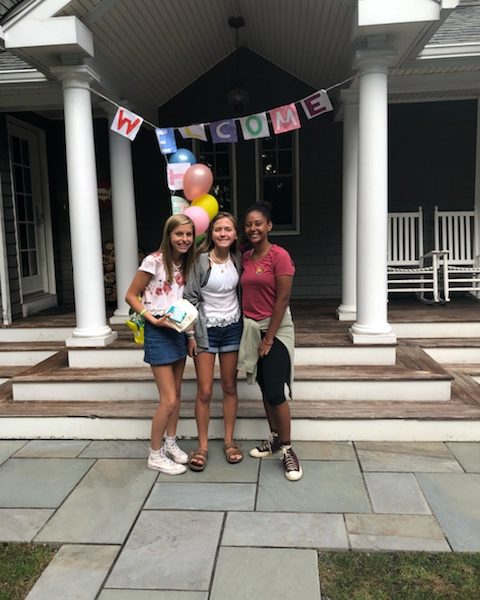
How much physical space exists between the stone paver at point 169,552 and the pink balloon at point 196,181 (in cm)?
220

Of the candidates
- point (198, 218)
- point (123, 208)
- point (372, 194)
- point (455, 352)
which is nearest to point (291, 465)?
point (198, 218)

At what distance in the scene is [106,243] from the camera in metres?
6.48

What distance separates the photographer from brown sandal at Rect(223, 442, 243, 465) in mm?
3137

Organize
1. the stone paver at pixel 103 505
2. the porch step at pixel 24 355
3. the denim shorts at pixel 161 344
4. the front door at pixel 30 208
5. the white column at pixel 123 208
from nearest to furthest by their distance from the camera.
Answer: the stone paver at pixel 103 505 → the denim shorts at pixel 161 344 → the porch step at pixel 24 355 → the white column at pixel 123 208 → the front door at pixel 30 208

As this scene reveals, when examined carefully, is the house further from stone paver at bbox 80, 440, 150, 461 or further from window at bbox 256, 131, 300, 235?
stone paver at bbox 80, 440, 150, 461

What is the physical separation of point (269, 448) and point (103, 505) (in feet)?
3.37

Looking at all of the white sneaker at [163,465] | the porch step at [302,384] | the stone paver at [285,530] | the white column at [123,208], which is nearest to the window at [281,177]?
the white column at [123,208]

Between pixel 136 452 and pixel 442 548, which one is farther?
pixel 136 452

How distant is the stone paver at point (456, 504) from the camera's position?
236 cm

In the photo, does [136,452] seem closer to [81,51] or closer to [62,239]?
[81,51]

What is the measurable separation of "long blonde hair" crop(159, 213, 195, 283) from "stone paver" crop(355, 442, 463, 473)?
1.53 metres

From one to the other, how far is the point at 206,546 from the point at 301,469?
0.85 meters

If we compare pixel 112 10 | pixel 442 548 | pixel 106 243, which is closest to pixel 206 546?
pixel 442 548

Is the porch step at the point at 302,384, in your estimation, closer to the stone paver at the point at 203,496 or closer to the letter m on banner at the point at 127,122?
the stone paver at the point at 203,496
